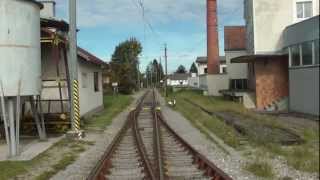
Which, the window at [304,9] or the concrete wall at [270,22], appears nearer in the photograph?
the concrete wall at [270,22]

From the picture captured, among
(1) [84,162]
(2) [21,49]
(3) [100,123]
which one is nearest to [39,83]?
(2) [21,49]

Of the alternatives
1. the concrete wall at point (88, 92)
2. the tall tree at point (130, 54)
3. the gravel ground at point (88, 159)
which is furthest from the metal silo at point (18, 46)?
the tall tree at point (130, 54)

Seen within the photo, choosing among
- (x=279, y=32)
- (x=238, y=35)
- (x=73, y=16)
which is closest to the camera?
(x=73, y=16)

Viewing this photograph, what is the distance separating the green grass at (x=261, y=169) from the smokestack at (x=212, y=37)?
5620 cm

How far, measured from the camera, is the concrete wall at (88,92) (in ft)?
102

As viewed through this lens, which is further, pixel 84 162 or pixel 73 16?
pixel 73 16

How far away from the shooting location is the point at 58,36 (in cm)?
2211

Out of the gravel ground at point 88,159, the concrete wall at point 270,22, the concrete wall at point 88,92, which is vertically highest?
the concrete wall at point 270,22

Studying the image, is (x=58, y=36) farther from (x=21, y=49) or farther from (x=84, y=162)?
(x=84, y=162)

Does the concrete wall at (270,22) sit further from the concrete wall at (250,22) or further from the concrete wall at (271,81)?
the concrete wall at (271,81)

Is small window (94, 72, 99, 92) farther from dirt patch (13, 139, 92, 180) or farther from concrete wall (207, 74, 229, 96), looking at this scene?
concrete wall (207, 74, 229, 96)

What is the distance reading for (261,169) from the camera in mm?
11062

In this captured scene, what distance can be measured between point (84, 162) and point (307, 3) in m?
31.0

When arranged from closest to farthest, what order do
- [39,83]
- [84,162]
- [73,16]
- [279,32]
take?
1. [84,162]
2. [39,83]
3. [73,16]
4. [279,32]
